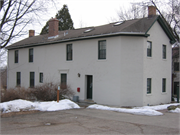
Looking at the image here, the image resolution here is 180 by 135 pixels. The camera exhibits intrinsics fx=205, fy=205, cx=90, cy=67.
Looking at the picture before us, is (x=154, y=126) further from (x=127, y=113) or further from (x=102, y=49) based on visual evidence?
(x=102, y=49)

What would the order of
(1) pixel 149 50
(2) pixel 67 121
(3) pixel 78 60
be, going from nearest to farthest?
(2) pixel 67 121, (1) pixel 149 50, (3) pixel 78 60

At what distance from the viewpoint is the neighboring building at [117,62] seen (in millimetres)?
15289

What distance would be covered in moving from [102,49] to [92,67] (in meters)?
1.70

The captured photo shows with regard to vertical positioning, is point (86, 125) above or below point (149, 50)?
below

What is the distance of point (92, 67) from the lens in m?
16.8

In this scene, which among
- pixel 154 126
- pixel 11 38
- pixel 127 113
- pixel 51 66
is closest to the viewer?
pixel 154 126

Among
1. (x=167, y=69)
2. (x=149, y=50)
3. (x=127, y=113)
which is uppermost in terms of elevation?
(x=149, y=50)

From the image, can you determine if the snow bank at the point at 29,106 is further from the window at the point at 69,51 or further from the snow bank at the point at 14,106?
the window at the point at 69,51

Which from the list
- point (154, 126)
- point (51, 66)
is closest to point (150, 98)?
point (154, 126)

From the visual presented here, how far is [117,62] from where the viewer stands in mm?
15336

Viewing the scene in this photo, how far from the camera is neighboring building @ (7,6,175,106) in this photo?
15.3 meters

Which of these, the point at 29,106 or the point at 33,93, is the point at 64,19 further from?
the point at 29,106

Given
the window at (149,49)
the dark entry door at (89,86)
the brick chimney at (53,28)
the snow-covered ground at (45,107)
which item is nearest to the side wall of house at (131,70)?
the window at (149,49)

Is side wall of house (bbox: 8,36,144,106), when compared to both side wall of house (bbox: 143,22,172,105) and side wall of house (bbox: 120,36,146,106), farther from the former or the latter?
side wall of house (bbox: 143,22,172,105)
